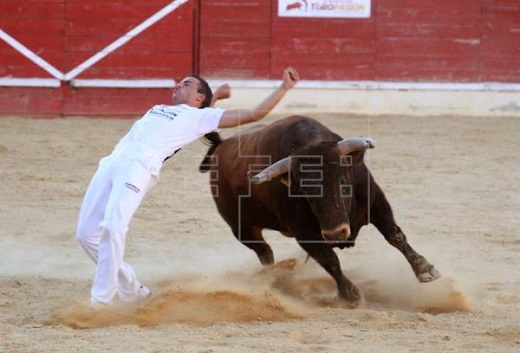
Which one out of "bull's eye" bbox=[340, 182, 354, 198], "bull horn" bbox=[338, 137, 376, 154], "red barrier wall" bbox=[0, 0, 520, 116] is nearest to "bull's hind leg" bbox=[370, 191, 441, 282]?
"bull's eye" bbox=[340, 182, 354, 198]

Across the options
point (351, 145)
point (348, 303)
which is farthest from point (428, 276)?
point (351, 145)

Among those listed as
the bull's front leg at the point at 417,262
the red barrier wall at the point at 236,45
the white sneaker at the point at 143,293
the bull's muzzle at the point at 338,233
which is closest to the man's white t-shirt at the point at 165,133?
the white sneaker at the point at 143,293

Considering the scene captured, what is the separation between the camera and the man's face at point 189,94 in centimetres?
584

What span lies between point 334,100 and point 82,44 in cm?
295

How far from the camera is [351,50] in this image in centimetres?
1314

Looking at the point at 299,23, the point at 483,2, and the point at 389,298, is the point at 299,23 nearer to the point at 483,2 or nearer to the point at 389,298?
the point at 483,2

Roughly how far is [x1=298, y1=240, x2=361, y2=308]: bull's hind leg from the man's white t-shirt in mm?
807

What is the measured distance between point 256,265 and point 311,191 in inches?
63.5

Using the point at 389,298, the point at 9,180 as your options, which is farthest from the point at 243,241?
the point at 9,180

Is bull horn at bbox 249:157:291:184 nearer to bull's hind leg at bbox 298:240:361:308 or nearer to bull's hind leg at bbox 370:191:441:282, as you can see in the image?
bull's hind leg at bbox 298:240:361:308

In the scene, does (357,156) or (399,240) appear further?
(399,240)

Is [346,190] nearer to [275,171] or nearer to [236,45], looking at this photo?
[275,171]

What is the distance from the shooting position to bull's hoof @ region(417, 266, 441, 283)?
5816mm

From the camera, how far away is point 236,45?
1302cm
